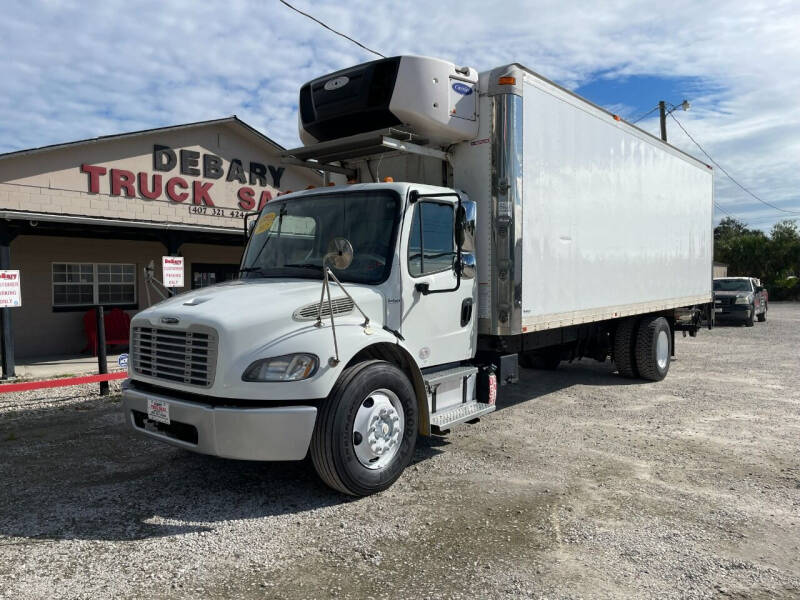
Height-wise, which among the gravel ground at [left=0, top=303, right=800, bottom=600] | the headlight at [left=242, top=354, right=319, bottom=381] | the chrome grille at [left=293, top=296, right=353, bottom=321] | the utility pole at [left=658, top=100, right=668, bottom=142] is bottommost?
the gravel ground at [left=0, top=303, right=800, bottom=600]

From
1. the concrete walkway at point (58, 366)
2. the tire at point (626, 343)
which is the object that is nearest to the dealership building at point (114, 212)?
the concrete walkway at point (58, 366)

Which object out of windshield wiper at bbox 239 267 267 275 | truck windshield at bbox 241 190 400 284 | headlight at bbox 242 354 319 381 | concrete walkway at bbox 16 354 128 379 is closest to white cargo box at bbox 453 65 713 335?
truck windshield at bbox 241 190 400 284

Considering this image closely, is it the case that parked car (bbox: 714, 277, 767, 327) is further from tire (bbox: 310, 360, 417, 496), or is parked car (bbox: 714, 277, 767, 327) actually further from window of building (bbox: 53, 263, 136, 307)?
tire (bbox: 310, 360, 417, 496)

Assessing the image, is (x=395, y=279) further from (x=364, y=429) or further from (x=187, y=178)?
(x=187, y=178)

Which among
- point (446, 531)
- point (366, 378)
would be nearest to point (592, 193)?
point (366, 378)

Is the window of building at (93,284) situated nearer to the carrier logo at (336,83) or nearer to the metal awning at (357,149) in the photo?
the metal awning at (357,149)

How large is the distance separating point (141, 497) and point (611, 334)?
281 inches

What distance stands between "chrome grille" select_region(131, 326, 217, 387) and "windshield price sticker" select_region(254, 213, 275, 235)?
1.59 metres

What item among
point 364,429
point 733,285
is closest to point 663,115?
point 733,285

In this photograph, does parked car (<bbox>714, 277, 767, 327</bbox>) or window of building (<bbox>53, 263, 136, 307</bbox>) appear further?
parked car (<bbox>714, 277, 767, 327</bbox>)

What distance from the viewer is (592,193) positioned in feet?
23.1

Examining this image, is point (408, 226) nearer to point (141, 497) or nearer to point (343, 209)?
point (343, 209)

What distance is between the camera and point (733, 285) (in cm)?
2209

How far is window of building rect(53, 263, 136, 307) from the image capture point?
45.6ft
